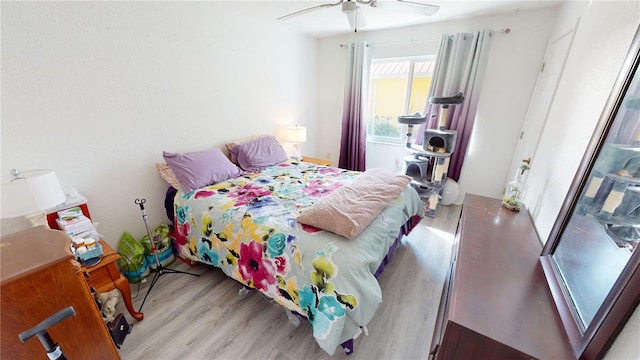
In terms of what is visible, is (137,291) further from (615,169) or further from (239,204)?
(615,169)

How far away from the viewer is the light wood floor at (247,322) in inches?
54.9

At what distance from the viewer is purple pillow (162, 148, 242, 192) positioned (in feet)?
6.77

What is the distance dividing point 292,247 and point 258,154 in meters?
1.62

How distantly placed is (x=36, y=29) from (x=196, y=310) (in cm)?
207

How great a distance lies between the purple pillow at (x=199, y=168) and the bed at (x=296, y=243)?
0.04 meters

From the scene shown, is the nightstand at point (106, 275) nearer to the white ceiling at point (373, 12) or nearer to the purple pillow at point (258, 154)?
the purple pillow at point (258, 154)

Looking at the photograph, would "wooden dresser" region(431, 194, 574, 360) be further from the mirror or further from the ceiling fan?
the ceiling fan

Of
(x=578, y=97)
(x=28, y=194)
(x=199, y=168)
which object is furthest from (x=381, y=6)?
(x=28, y=194)

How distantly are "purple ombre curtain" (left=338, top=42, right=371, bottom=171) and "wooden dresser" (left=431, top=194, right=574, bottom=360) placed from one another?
8.78 ft

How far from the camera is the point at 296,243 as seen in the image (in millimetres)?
1389

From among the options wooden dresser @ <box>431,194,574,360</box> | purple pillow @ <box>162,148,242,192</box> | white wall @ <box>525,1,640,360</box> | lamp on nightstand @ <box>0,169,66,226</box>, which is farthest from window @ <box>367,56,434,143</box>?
lamp on nightstand @ <box>0,169,66,226</box>

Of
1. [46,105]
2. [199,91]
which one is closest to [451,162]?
[199,91]

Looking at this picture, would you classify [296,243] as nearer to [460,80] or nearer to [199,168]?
[199,168]

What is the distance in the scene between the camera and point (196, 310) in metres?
1.67
